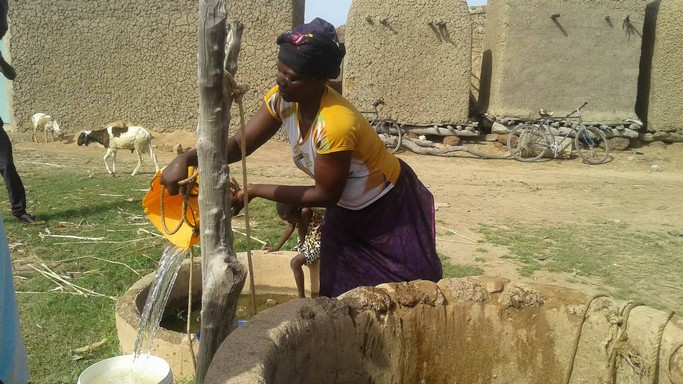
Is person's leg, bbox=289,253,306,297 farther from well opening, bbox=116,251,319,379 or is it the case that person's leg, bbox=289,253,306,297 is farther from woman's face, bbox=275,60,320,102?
woman's face, bbox=275,60,320,102

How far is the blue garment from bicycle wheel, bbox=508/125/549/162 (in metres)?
10.7

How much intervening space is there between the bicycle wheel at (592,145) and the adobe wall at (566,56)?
19.1 inches

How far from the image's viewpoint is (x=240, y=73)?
11.9 m

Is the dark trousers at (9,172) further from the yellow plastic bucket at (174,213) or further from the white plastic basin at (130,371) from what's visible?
the white plastic basin at (130,371)

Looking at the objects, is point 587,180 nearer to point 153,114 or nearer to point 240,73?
point 240,73

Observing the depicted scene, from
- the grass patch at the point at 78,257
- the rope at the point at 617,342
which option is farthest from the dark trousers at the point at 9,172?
the rope at the point at 617,342

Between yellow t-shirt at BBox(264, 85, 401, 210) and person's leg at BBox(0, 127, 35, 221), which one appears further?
person's leg at BBox(0, 127, 35, 221)

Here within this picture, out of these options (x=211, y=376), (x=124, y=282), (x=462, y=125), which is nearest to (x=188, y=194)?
(x=211, y=376)

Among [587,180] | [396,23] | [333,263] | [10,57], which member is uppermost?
[396,23]

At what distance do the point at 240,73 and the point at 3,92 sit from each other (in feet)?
18.5

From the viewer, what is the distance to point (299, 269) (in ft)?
13.5

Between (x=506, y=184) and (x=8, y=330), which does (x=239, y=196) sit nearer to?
(x=8, y=330)

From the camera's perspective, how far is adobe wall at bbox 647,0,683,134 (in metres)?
12.6

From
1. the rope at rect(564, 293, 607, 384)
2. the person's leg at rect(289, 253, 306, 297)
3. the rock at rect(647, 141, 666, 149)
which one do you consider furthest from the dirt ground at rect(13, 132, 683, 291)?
the rope at rect(564, 293, 607, 384)
